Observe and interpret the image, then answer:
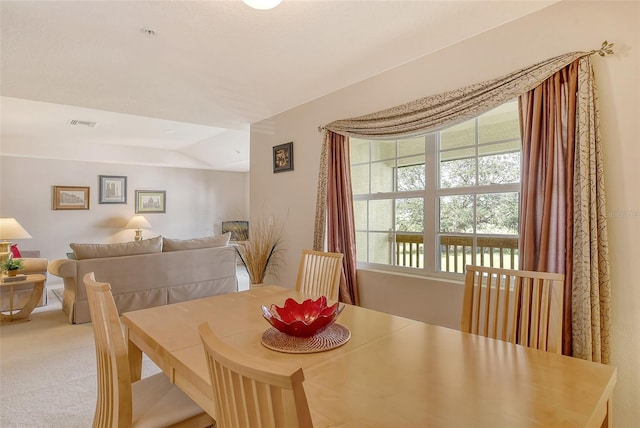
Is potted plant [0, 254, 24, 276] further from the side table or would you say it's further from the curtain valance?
the curtain valance

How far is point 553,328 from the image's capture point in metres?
1.39


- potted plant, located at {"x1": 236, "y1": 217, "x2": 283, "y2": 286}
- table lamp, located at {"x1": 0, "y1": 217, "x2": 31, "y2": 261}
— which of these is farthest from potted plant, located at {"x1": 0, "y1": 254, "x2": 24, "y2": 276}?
potted plant, located at {"x1": 236, "y1": 217, "x2": 283, "y2": 286}

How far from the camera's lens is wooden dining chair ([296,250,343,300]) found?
213 centimetres

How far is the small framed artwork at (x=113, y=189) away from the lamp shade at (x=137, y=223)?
1.44 ft

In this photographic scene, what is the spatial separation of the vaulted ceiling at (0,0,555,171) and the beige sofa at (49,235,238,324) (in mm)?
1584

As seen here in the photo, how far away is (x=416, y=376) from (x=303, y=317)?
554 mm

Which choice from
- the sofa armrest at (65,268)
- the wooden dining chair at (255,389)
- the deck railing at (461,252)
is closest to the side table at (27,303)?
the sofa armrest at (65,268)

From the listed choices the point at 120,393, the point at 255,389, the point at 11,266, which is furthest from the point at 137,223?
the point at 255,389

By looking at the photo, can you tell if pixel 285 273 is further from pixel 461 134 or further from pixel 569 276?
pixel 569 276

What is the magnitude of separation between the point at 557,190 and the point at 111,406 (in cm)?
225

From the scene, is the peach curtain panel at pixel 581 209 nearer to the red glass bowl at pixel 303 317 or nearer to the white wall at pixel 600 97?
the white wall at pixel 600 97

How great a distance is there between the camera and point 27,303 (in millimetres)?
3945

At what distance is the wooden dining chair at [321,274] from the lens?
2.13m

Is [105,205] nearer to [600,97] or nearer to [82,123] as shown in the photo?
[82,123]
